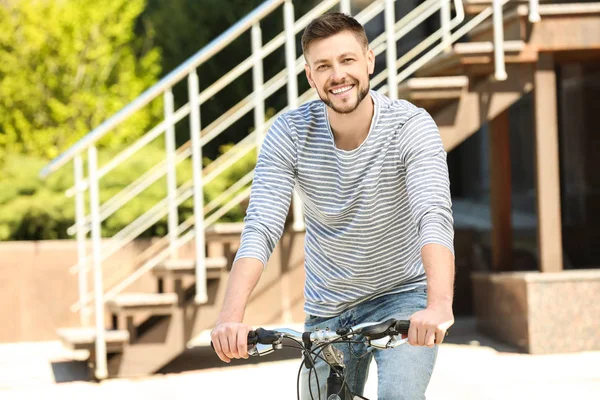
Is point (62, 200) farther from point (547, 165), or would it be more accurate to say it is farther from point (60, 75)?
point (547, 165)

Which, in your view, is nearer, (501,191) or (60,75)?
(501,191)

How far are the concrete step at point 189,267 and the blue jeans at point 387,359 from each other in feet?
11.7

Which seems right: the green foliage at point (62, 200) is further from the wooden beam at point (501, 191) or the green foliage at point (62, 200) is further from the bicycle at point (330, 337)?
the bicycle at point (330, 337)

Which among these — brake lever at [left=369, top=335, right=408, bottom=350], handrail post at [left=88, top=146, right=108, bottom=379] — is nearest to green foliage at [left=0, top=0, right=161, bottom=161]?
handrail post at [left=88, top=146, right=108, bottom=379]

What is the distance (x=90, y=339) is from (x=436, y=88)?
9.41ft

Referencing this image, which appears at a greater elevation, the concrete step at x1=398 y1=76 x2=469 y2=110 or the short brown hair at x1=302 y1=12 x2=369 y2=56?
the concrete step at x1=398 y1=76 x2=469 y2=110

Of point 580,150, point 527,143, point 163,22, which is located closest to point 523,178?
point 527,143

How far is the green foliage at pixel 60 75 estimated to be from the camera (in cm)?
1245

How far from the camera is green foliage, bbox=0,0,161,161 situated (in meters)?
12.4

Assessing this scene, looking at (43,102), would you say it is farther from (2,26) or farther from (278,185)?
(278,185)

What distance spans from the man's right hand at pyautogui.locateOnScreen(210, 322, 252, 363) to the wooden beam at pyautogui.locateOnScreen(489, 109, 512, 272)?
20.8 ft

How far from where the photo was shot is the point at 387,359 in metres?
2.94

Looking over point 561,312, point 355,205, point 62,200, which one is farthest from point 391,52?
point 355,205

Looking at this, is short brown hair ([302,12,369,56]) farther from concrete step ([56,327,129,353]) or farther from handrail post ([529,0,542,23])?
handrail post ([529,0,542,23])
